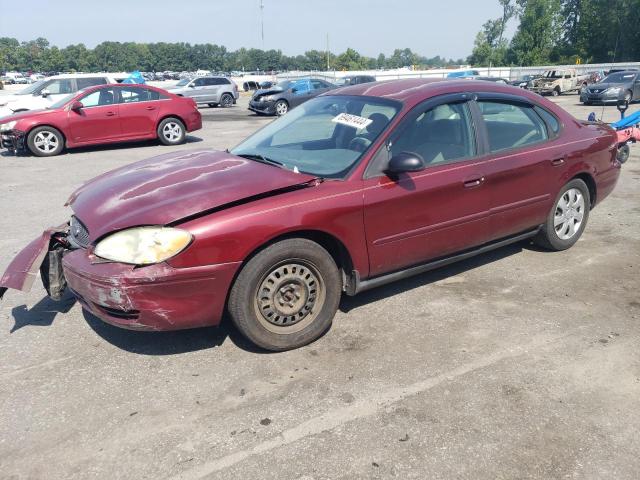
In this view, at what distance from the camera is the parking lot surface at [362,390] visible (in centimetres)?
254

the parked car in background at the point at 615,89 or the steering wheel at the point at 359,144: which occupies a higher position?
the parked car in background at the point at 615,89

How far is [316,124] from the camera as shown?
434 centimetres

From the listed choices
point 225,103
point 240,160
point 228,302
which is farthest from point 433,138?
point 225,103

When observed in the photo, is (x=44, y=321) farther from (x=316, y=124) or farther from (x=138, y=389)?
(x=316, y=124)

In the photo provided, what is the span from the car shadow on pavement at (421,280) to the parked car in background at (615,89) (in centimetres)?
1996

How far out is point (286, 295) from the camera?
135 inches

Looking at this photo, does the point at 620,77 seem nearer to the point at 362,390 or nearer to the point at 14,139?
the point at 14,139

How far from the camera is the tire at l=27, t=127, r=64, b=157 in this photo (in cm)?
1174

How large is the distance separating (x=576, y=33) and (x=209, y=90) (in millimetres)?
60262

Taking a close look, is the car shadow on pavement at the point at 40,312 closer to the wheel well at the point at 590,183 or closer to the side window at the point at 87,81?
the wheel well at the point at 590,183

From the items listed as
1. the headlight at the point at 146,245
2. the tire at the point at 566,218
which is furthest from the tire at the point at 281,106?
the headlight at the point at 146,245

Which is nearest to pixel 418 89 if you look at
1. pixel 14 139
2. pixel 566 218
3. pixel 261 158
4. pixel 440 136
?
pixel 440 136

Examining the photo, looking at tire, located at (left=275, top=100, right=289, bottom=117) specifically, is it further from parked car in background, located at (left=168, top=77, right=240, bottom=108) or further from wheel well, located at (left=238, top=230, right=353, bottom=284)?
wheel well, located at (left=238, top=230, right=353, bottom=284)

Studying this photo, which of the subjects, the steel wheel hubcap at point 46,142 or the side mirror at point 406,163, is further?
the steel wheel hubcap at point 46,142
